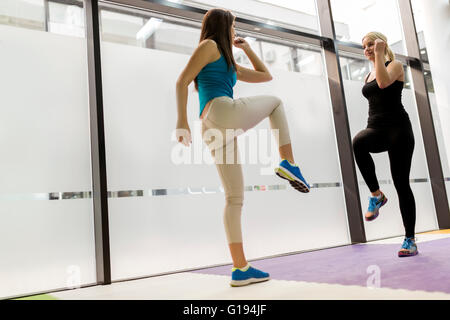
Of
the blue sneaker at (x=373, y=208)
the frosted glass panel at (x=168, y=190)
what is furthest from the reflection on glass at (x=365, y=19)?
the blue sneaker at (x=373, y=208)

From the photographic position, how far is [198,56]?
1726 millimetres

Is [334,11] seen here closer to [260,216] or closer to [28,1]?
[260,216]

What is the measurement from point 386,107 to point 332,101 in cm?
135

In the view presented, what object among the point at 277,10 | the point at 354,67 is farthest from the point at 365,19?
the point at 277,10

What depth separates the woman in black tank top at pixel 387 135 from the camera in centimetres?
225

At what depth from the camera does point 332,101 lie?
12.0 ft

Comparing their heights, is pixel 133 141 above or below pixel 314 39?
below

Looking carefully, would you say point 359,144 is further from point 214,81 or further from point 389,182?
point 389,182

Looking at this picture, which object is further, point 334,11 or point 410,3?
point 410,3

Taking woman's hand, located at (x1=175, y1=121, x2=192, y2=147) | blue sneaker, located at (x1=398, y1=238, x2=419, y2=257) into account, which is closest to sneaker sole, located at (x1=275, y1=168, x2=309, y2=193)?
woman's hand, located at (x1=175, y1=121, x2=192, y2=147)

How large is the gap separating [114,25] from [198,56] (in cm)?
137

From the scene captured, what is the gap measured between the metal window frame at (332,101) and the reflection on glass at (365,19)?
106mm

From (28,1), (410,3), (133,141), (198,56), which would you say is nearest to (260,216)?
(133,141)
